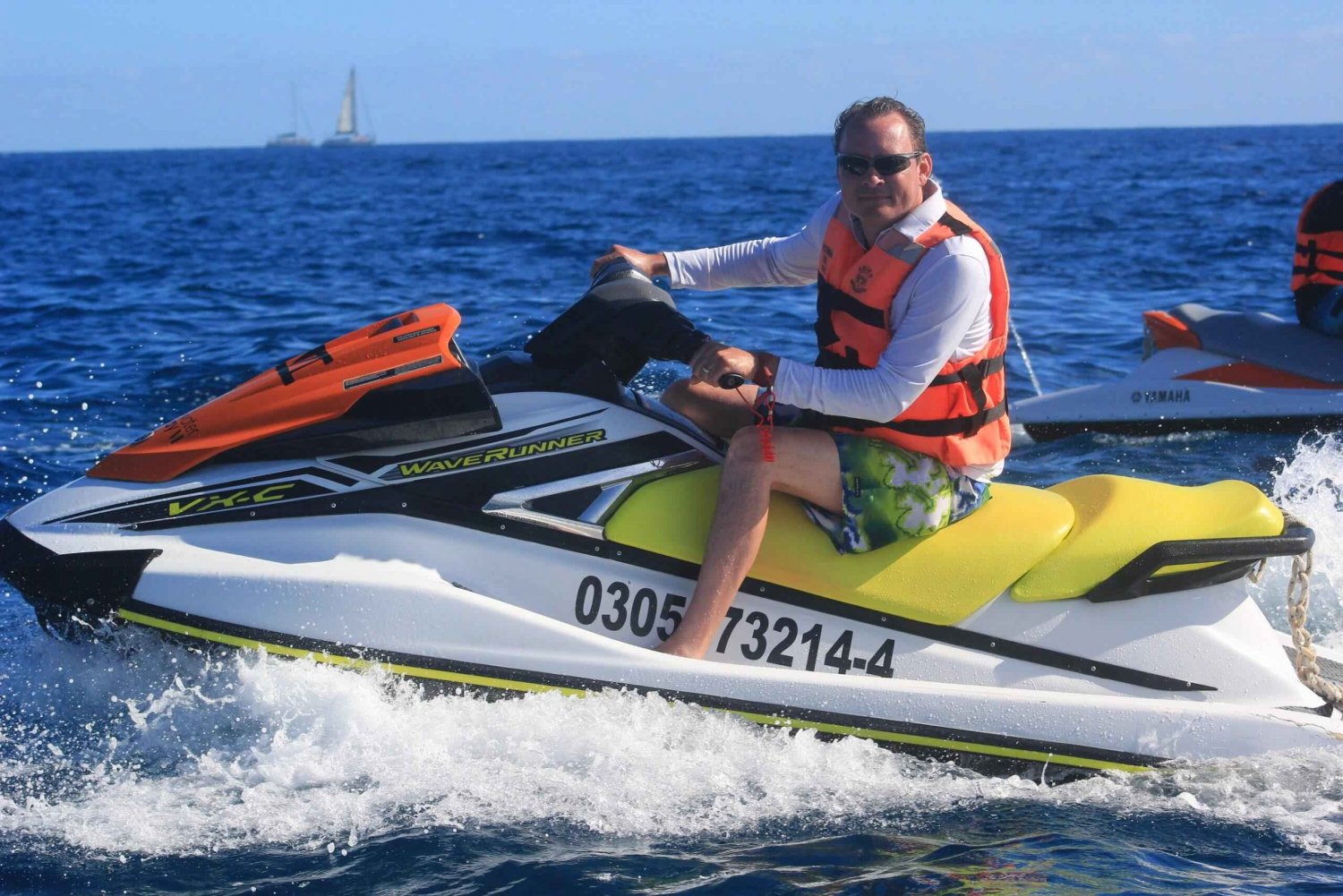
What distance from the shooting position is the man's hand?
4.23 m

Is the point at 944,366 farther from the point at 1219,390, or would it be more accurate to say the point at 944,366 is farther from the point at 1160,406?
the point at 1219,390

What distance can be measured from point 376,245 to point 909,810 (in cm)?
1731

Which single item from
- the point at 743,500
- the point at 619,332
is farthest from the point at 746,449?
the point at 619,332

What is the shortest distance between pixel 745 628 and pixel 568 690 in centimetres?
57

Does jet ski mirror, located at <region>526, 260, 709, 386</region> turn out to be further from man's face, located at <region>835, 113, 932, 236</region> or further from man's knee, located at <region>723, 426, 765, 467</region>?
man's face, located at <region>835, 113, 932, 236</region>

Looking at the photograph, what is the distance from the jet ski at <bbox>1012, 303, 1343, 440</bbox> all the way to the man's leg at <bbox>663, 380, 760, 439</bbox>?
15.4 ft

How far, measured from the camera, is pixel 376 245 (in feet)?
64.7

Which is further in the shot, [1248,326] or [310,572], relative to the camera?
[1248,326]

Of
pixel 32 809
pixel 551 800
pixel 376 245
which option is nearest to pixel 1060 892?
pixel 551 800

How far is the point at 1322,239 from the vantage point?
789cm

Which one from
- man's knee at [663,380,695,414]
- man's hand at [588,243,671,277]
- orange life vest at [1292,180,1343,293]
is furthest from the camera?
orange life vest at [1292,180,1343,293]

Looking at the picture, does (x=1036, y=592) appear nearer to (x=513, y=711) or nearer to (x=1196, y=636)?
(x=1196, y=636)

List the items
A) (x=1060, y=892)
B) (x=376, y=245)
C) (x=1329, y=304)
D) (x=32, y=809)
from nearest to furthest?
(x=1060, y=892)
(x=32, y=809)
(x=1329, y=304)
(x=376, y=245)

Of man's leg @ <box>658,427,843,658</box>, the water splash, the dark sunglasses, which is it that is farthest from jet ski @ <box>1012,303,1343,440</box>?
the dark sunglasses
